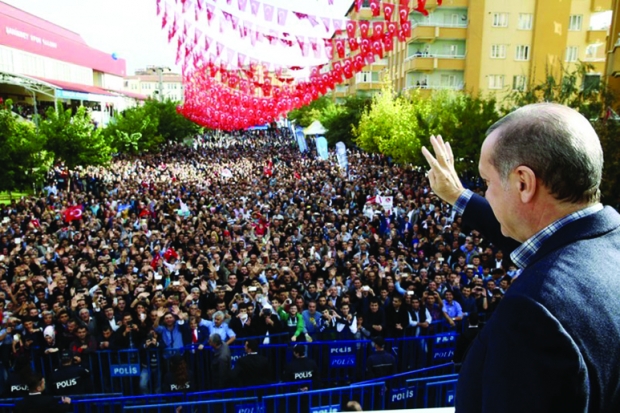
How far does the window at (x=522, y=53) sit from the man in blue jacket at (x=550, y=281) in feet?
137

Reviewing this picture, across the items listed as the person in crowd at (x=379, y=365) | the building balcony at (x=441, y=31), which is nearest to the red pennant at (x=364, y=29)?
the person in crowd at (x=379, y=365)

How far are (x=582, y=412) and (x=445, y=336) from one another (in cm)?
698

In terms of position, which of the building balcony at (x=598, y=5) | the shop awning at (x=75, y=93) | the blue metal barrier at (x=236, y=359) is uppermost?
the building balcony at (x=598, y=5)

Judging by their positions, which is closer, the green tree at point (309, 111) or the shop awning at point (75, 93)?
the shop awning at point (75, 93)

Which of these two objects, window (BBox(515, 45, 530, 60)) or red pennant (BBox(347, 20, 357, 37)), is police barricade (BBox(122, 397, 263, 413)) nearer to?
red pennant (BBox(347, 20, 357, 37))

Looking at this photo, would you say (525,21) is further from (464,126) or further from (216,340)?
(216,340)

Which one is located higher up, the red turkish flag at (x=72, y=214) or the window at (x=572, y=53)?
the window at (x=572, y=53)

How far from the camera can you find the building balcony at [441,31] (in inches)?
1532

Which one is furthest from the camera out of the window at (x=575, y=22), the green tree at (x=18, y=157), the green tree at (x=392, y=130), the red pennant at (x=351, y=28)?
the window at (x=575, y=22)

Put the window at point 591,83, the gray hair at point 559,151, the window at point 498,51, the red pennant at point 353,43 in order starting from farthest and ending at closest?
the window at point 498,51
the window at point 591,83
the red pennant at point 353,43
the gray hair at point 559,151

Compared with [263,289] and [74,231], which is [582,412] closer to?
[263,289]

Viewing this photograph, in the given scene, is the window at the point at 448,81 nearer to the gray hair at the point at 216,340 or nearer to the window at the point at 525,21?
the window at the point at 525,21

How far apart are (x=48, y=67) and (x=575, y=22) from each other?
161 feet

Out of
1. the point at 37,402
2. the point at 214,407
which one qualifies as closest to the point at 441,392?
the point at 214,407
